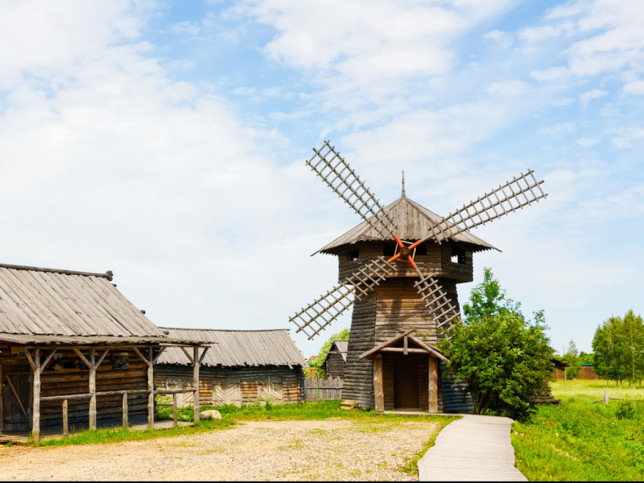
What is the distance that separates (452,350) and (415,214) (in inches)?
286

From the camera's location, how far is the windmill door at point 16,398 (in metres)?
21.9

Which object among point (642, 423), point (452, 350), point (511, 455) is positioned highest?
point (452, 350)

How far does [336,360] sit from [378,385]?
26269 mm

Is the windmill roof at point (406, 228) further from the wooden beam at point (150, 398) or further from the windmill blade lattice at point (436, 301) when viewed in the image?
the wooden beam at point (150, 398)

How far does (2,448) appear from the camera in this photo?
1920cm

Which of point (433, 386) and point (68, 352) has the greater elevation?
point (68, 352)

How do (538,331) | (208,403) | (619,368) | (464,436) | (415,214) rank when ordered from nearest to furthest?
(464,436) < (538,331) < (415,214) < (208,403) < (619,368)

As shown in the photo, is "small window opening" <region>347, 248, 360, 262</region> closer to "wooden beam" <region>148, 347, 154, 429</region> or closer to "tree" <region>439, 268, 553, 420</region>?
"tree" <region>439, 268, 553, 420</region>

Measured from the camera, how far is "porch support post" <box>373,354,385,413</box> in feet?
96.4

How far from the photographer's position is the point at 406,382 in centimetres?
3128

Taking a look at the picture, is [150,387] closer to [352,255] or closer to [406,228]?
[352,255]

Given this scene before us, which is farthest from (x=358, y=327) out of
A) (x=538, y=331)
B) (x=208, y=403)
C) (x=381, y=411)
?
(x=208, y=403)

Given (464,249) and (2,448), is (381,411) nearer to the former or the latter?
(464,249)

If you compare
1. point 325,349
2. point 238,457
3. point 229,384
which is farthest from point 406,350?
point 325,349
